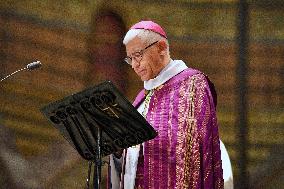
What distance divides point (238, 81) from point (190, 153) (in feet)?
9.44

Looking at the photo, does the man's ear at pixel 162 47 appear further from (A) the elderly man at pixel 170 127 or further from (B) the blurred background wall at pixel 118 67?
(B) the blurred background wall at pixel 118 67

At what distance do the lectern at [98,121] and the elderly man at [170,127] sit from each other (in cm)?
63

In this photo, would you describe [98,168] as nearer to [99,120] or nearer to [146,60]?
[99,120]

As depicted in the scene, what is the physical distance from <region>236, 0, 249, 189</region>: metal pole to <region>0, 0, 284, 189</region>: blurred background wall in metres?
0.01

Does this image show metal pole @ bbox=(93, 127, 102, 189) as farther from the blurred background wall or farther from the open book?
the blurred background wall

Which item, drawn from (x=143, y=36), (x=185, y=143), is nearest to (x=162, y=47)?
(x=143, y=36)

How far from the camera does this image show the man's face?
489 centimetres

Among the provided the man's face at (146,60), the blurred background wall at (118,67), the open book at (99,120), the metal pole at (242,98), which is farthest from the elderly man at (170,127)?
the metal pole at (242,98)

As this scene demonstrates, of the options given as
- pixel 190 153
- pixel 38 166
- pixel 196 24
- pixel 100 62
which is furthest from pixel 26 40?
pixel 190 153

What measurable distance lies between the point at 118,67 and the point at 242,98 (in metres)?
1.43

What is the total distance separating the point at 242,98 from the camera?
7348 mm

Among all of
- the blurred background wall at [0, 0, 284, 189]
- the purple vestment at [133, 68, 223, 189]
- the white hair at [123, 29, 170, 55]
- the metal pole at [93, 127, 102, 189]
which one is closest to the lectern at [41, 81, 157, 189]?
the metal pole at [93, 127, 102, 189]

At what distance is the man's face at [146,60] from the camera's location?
4887mm

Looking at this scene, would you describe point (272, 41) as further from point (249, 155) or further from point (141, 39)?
point (141, 39)
